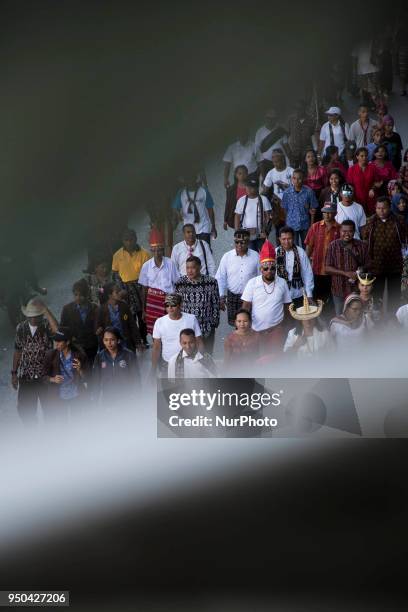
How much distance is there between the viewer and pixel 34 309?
8.73 meters

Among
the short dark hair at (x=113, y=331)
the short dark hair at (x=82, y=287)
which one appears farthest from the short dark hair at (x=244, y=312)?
the short dark hair at (x=82, y=287)

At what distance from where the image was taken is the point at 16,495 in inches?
344

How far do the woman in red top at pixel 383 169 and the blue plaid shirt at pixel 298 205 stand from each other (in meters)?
0.31

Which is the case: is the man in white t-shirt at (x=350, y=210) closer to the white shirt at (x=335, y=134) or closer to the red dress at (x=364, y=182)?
the red dress at (x=364, y=182)

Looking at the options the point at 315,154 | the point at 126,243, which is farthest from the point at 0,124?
the point at 315,154

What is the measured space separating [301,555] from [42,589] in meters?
1.21

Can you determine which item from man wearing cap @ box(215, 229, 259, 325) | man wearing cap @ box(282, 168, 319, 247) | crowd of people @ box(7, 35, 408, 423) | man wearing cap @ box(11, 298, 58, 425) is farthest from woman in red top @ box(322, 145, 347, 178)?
man wearing cap @ box(11, 298, 58, 425)

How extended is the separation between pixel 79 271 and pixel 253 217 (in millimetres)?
841

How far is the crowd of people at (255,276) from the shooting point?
8672 millimetres

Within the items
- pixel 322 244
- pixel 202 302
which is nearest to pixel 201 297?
pixel 202 302

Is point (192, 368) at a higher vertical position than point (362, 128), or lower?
lower

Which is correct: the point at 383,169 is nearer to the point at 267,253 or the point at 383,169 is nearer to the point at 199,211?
the point at 267,253

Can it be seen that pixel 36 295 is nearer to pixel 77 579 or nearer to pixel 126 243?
pixel 126 243

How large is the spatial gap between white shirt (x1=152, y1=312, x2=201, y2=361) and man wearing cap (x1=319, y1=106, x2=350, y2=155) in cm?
99
